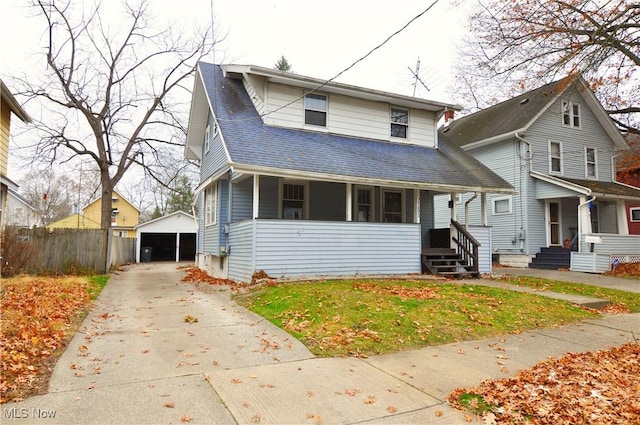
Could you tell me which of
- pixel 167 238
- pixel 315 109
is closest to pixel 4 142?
pixel 315 109

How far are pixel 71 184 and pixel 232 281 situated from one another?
50425mm

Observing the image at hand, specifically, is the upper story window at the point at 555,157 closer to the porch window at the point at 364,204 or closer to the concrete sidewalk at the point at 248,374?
the porch window at the point at 364,204

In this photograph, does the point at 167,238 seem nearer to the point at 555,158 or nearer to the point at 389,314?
the point at 555,158

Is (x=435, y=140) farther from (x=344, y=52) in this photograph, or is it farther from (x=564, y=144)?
(x=564, y=144)

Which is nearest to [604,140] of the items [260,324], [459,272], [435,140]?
[435,140]

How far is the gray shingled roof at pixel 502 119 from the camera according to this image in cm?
1855

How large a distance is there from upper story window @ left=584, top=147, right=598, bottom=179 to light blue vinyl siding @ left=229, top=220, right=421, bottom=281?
1324 cm

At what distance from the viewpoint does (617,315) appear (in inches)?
320

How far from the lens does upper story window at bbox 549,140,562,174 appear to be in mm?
19202

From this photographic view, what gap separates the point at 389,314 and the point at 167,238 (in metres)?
28.4

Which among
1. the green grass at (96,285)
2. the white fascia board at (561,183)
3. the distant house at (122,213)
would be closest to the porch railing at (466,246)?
the white fascia board at (561,183)

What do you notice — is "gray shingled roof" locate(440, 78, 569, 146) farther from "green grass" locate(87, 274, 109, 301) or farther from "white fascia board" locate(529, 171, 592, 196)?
"green grass" locate(87, 274, 109, 301)

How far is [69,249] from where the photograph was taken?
43.6ft

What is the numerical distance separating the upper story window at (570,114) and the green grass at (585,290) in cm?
1132
